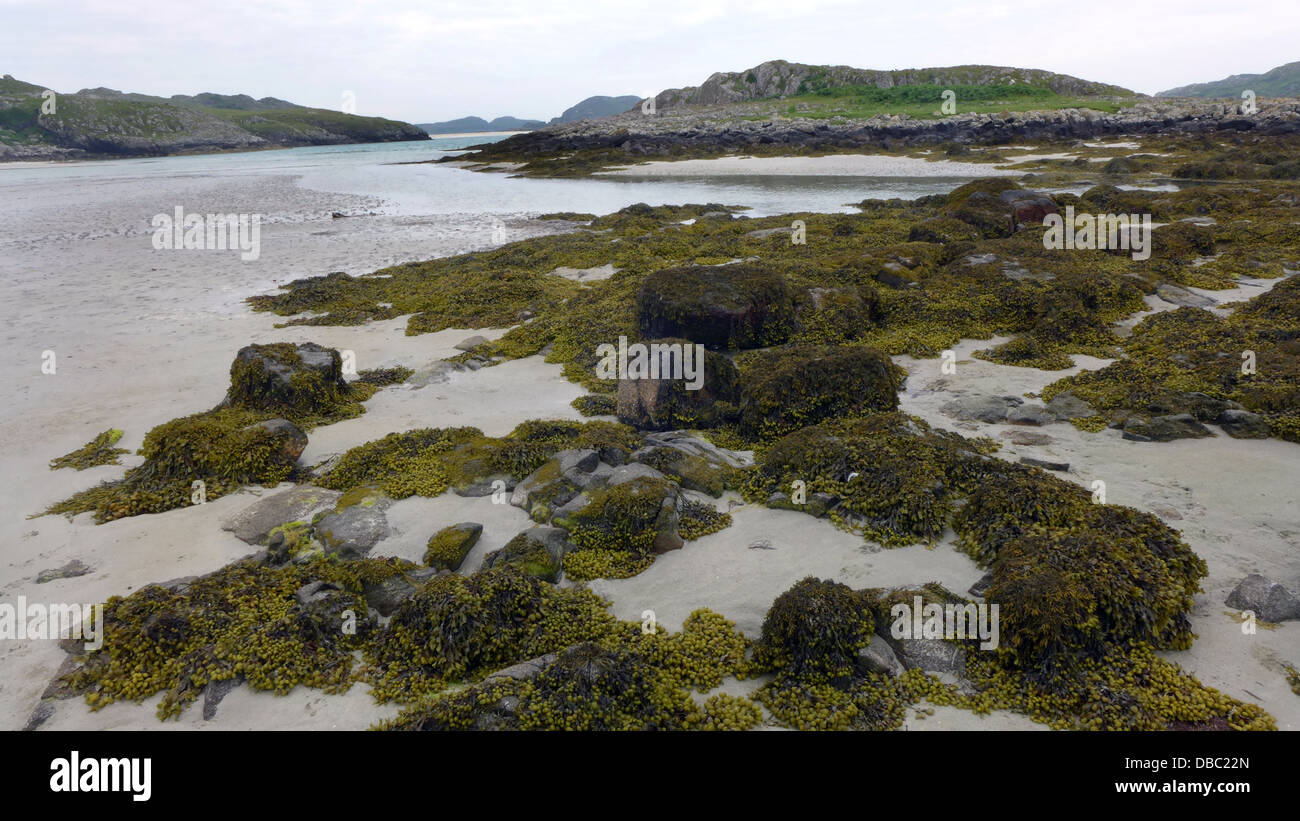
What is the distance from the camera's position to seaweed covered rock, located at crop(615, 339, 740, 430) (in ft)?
37.3

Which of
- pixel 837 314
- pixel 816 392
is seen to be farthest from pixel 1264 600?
pixel 837 314

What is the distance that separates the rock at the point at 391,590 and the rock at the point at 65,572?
11.5 ft

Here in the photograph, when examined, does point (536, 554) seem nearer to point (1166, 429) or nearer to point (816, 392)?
point (816, 392)

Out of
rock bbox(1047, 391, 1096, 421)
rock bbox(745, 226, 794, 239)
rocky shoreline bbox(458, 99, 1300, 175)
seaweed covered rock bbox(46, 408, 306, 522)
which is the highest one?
rocky shoreline bbox(458, 99, 1300, 175)

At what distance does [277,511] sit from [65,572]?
2198 mm

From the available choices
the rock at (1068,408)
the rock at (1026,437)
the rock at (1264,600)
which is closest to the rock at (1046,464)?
the rock at (1026,437)

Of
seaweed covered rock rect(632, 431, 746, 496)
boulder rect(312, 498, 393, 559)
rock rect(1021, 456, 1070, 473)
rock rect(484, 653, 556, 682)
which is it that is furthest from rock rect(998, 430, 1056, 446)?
boulder rect(312, 498, 393, 559)

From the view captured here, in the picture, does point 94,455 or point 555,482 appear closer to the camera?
point 555,482

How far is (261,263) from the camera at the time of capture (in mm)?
25781

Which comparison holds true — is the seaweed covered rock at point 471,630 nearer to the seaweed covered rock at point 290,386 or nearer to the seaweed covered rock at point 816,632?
the seaweed covered rock at point 816,632

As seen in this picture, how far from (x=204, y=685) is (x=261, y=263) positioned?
952 inches

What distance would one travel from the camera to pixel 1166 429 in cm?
999

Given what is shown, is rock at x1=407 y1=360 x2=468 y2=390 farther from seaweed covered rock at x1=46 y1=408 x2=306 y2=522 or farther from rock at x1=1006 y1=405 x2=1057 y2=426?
rock at x1=1006 y1=405 x2=1057 y2=426

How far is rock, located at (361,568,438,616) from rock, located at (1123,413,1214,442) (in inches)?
408
